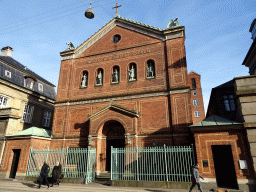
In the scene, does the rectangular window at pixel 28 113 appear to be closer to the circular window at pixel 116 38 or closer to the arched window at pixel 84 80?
the arched window at pixel 84 80

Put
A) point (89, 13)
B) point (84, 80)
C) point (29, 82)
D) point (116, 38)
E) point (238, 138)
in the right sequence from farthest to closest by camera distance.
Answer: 1. point (29, 82)
2. point (116, 38)
3. point (84, 80)
4. point (89, 13)
5. point (238, 138)

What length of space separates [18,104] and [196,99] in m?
38.2

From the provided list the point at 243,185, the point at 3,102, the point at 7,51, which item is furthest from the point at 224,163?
the point at 7,51

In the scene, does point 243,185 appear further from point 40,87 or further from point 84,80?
point 40,87

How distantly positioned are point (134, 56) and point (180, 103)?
258 inches

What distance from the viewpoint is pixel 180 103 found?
1443 cm

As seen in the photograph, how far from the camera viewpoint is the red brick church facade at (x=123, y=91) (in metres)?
14.5

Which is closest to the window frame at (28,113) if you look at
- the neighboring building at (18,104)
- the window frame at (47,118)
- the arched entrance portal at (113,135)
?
the neighboring building at (18,104)

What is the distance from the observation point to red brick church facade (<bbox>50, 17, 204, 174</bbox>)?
571 inches

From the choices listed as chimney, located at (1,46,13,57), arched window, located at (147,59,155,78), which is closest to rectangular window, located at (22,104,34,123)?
chimney, located at (1,46,13,57)

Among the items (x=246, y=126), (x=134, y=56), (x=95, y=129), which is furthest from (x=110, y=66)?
(x=246, y=126)

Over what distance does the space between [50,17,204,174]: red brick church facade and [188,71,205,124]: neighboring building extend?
30010 millimetres

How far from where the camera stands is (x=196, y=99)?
44812 mm

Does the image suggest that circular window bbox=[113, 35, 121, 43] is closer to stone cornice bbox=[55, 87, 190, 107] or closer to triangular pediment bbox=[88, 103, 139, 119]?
stone cornice bbox=[55, 87, 190, 107]
